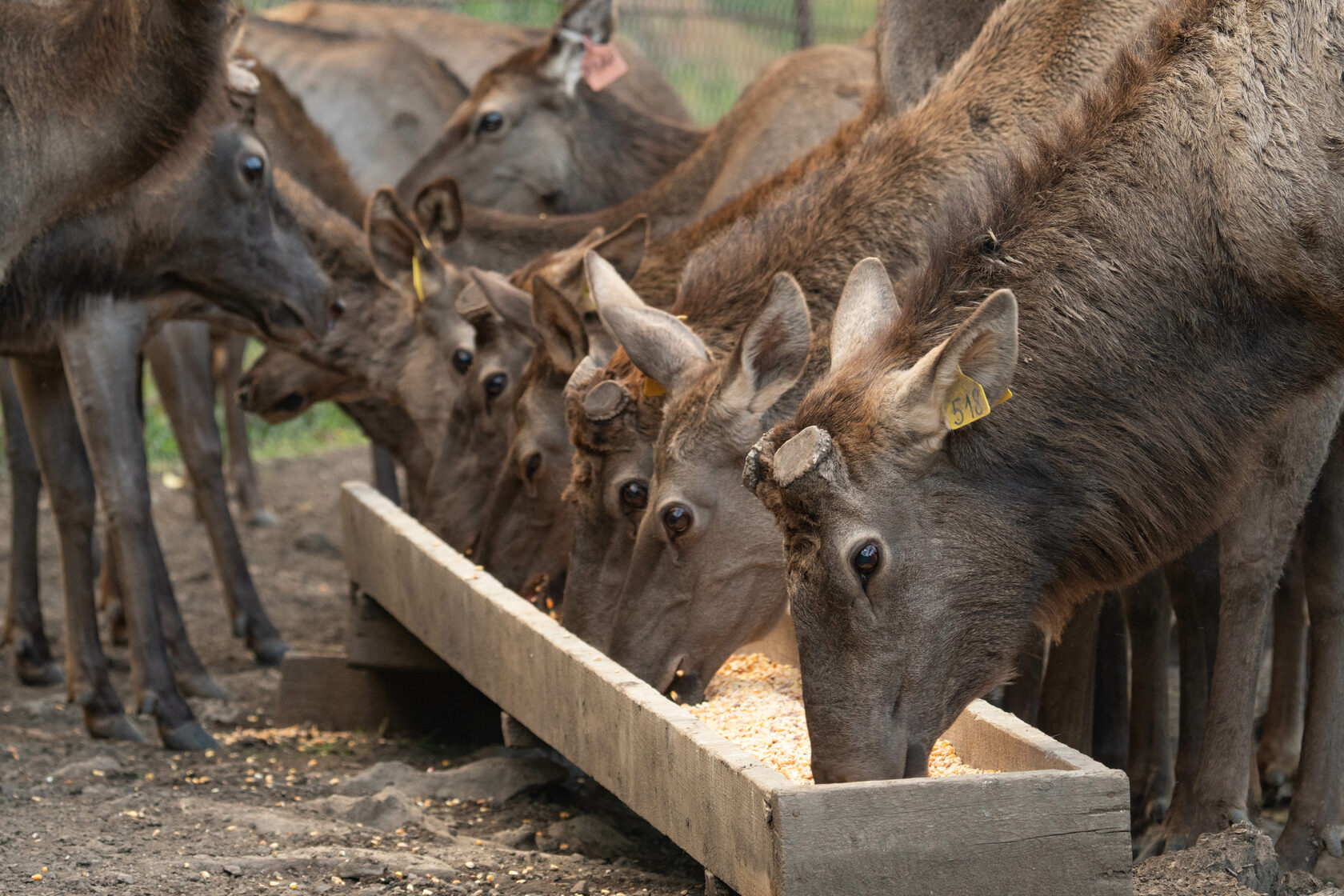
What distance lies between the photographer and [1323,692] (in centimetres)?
445

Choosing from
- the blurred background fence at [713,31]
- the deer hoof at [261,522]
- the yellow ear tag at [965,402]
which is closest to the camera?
the yellow ear tag at [965,402]

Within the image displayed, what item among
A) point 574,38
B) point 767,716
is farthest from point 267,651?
point 574,38

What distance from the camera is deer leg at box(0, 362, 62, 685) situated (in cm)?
725

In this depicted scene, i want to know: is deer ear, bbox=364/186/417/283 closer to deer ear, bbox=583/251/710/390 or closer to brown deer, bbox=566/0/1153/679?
brown deer, bbox=566/0/1153/679

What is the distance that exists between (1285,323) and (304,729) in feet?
13.7

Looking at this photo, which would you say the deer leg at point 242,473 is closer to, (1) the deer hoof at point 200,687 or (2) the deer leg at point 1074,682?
(1) the deer hoof at point 200,687

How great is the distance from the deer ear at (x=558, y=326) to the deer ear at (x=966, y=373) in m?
2.19

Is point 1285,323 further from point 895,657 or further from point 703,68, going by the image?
point 703,68

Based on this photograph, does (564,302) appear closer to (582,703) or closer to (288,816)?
(582,703)

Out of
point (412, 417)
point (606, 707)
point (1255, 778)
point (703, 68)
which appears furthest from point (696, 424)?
point (703, 68)

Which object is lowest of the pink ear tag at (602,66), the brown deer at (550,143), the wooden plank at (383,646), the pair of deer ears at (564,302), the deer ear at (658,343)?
the wooden plank at (383,646)

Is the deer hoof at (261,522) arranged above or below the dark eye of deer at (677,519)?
below

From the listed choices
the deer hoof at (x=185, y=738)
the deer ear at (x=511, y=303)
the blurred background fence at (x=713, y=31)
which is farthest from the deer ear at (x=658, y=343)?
the blurred background fence at (x=713, y=31)

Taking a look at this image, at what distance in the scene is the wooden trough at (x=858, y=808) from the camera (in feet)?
10.0
